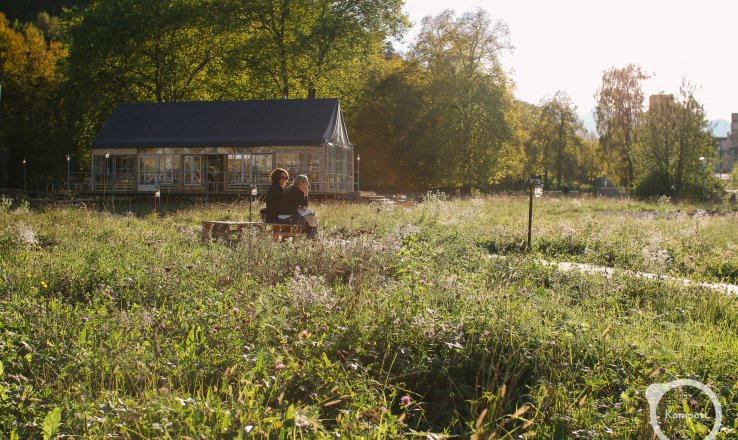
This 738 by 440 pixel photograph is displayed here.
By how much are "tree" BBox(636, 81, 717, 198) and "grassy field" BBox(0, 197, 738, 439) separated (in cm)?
3180

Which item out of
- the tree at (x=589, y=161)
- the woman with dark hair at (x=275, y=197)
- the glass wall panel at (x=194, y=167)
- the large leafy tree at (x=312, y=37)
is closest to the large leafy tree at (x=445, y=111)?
the large leafy tree at (x=312, y=37)

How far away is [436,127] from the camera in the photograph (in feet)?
162

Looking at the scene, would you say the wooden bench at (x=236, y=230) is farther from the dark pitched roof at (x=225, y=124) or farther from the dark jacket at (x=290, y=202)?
the dark pitched roof at (x=225, y=124)

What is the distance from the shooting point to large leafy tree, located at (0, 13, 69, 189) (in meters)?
46.6

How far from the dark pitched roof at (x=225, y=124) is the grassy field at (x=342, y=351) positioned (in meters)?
27.0

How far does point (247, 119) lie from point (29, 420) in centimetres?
3363

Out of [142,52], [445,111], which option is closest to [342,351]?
[142,52]

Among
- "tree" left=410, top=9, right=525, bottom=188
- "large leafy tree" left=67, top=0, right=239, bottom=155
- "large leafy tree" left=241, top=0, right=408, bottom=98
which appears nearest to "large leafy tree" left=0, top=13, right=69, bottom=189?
"large leafy tree" left=67, top=0, right=239, bottom=155

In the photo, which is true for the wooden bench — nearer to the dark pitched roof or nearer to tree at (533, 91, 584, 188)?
the dark pitched roof

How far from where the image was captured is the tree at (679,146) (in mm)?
37594

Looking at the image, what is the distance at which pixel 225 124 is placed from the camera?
3691cm

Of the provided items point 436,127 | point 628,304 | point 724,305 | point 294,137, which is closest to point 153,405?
point 628,304

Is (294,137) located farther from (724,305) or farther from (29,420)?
(29,420)

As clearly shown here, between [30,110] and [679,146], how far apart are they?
1610 inches
